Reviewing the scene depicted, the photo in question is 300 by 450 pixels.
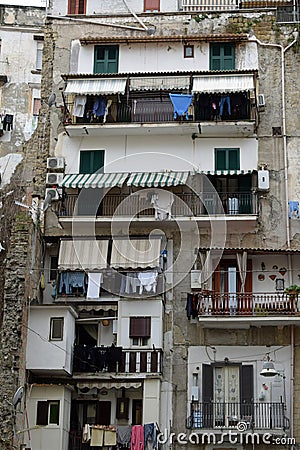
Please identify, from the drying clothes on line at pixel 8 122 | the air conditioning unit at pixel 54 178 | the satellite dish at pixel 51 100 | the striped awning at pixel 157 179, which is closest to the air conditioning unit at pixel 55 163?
the air conditioning unit at pixel 54 178

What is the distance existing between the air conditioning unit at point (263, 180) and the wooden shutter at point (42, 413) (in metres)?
11.4

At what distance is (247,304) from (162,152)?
280 inches

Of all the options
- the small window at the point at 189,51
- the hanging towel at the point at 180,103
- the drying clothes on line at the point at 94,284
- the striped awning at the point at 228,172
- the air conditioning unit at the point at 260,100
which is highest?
the small window at the point at 189,51

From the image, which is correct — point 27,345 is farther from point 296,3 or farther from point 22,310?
point 296,3

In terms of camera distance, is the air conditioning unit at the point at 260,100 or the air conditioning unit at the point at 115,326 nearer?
the air conditioning unit at the point at 115,326

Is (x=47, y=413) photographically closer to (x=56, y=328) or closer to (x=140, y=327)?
(x=56, y=328)

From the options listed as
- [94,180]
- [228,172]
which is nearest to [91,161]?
[94,180]

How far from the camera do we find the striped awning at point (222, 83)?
33844mm

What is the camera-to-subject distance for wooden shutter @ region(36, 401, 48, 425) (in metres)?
29.8

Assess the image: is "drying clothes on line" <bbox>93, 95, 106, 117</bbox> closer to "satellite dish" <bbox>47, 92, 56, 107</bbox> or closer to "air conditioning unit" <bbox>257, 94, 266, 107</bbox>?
"satellite dish" <bbox>47, 92, 56, 107</bbox>

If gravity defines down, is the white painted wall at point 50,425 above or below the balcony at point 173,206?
below

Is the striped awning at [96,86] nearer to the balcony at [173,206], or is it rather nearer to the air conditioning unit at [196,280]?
the balcony at [173,206]

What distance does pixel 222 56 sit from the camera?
35.6 metres

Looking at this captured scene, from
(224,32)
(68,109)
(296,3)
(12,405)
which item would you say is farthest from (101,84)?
(12,405)
